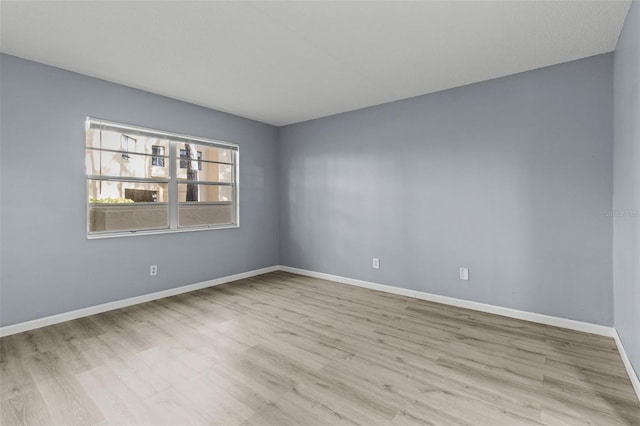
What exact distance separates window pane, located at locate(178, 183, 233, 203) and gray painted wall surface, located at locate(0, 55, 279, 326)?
53 cm

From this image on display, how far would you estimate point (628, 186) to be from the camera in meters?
2.08

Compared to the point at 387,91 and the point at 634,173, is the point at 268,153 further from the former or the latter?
the point at 634,173

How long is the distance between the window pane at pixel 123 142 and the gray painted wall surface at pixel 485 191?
7.58ft

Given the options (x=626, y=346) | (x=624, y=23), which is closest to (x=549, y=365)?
(x=626, y=346)

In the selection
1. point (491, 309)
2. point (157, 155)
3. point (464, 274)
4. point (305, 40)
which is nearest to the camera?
point (305, 40)

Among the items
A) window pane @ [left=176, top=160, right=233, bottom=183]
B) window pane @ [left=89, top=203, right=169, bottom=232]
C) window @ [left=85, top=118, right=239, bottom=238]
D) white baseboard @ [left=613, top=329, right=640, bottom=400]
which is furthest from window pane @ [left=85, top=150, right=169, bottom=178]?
white baseboard @ [left=613, top=329, right=640, bottom=400]

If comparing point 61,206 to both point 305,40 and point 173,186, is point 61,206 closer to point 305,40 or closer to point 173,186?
point 173,186

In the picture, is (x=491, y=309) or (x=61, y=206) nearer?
(x=61, y=206)

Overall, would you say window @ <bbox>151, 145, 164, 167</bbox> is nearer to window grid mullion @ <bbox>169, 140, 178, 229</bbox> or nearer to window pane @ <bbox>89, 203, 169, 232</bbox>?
window grid mullion @ <bbox>169, 140, 178, 229</bbox>

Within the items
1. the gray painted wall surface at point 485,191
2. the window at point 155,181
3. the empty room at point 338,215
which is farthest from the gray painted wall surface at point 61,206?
the gray painted wall surface at point 485,191

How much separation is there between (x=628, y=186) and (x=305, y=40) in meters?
2.61

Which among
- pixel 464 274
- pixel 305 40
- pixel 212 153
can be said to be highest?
pixel 305 40

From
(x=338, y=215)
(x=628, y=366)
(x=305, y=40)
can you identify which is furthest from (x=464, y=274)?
(x=305, y=40)

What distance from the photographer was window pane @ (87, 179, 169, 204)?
3.35 m
